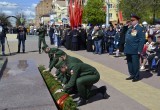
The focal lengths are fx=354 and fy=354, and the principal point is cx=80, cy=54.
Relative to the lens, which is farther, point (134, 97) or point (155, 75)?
point (155, 75)

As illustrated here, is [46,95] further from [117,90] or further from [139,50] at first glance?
[139,50]

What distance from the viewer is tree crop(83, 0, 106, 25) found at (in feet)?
250

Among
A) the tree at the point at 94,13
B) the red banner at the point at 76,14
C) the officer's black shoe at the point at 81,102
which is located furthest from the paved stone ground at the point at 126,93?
the tree at the point at 94,13

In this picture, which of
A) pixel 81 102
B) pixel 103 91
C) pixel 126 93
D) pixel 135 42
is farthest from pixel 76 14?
pixel 81 102

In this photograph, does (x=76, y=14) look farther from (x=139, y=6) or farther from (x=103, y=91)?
(x=139, y=6)

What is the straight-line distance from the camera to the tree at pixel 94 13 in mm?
76188

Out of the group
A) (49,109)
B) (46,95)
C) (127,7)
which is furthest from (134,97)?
(127,7)

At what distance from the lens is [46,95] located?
7211mm

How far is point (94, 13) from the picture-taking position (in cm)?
7588

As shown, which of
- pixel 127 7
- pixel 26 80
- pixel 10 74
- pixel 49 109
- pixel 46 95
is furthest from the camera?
pixel 127 7

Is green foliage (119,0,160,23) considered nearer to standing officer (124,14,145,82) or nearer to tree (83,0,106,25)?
standing officer (124,14,145,82)

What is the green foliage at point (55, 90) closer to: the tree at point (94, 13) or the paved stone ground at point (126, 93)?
the paved stone ground at point (126, 93)

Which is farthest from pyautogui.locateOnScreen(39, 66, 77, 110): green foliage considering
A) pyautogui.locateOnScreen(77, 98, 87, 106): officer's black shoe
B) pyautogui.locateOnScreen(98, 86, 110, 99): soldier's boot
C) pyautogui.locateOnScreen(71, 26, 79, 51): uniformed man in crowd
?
pyautogui.locateOnScreen(71, 26, 79, 51): uniformed man in crowd

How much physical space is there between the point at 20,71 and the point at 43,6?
157972mm
